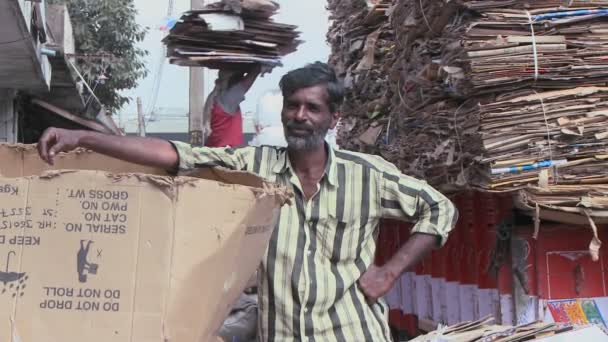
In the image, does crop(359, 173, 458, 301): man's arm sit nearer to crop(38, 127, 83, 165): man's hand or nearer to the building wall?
crop(38, 127, 83, 165): man's hand

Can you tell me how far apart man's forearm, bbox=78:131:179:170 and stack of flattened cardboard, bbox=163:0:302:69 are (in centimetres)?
239

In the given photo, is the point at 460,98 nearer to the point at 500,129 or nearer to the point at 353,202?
the point at 500,129

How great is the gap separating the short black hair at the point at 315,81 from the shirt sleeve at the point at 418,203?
28 cm

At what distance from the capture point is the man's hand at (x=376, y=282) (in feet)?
8.04

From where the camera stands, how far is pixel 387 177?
2.52 m

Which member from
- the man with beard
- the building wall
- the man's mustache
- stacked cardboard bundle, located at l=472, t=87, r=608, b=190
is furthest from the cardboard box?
the building wall

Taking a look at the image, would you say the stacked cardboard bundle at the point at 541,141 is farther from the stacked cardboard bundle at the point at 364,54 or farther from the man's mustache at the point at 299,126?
the stacked cardboard bundle at the point at 364,54

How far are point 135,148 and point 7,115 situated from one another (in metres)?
7.65

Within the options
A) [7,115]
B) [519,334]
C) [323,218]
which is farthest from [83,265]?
A: [7,115]

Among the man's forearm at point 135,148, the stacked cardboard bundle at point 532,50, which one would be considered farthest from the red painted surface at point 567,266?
the man's forearm at point 135,148

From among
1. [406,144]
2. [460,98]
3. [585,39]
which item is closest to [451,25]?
[460,98]

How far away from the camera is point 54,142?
2027mm

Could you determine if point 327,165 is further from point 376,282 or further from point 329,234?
point 376,282

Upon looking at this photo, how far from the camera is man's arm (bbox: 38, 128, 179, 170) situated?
202 centimetres
